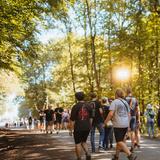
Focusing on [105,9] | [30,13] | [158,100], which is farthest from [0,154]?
[105,9]

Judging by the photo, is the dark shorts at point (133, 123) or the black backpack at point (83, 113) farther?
the dark shorts at point (133, 123)

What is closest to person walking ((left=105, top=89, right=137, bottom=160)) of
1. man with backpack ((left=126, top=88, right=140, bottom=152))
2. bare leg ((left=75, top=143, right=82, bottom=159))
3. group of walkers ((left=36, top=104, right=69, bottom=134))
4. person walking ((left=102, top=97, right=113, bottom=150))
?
bare leg ((left=75, top=143, right=82, bottom=159))

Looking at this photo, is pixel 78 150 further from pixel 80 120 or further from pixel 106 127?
pixel 106 127

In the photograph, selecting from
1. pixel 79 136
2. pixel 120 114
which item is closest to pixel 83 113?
pixel 79 136

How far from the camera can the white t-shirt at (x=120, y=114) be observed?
13.0m

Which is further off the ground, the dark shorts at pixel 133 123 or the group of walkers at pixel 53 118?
the group of walkers at pixel 53 118

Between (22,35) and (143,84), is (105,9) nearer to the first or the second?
(143,84)

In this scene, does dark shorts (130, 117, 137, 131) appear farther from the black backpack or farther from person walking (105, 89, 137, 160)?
person walking (105, 89, 137, 160)

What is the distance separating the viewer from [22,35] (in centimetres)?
2622

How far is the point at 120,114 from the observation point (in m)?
13.1

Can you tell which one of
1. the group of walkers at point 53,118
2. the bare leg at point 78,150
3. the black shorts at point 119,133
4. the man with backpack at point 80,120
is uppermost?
the group of walkers at point 53,118

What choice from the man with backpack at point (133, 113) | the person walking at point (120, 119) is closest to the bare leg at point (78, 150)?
the person walking at point (120, 119)

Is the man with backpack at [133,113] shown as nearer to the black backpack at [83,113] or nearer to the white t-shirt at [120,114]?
the black backpack at [83,113]

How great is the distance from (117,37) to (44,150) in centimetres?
1970
